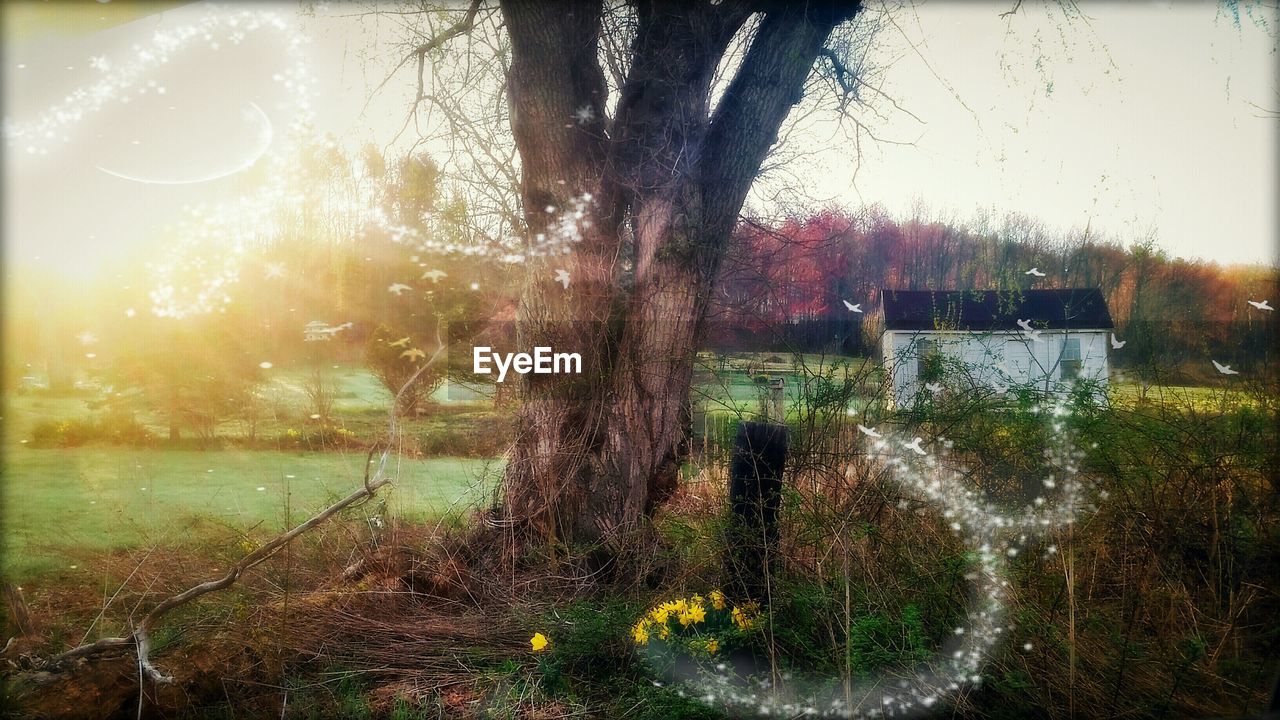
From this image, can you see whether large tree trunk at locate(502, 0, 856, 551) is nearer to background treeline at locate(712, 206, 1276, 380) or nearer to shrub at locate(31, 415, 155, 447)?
background treeline at locate(712, 206, 1276, 380)

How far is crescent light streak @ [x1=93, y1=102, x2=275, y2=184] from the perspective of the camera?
2814 millimetres

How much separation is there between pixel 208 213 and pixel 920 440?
3.23 m

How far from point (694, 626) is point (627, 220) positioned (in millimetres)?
1869

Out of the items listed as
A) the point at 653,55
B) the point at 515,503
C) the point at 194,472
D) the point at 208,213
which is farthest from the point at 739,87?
the point at 194,472

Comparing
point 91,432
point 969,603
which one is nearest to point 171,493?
point 91,432

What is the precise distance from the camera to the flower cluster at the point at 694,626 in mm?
2314

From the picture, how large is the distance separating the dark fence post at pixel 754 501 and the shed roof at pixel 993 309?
3.62ft

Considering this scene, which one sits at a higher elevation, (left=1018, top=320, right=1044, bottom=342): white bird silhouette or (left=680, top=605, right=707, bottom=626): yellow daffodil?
(left=1018, top=320, right=1044, bottom=342): white bird silhouette

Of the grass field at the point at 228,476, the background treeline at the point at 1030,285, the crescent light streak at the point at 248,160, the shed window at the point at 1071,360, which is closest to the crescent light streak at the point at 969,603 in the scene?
the shed window at the point at 1071,360

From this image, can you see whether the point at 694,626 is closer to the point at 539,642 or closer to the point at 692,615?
the point at 692,615

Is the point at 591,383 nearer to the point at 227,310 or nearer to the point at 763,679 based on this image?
the point at 763,679

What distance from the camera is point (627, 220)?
3.36 m

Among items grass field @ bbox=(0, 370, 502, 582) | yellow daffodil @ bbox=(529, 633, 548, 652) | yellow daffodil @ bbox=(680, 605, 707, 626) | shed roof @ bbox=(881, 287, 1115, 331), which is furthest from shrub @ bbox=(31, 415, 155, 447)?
shed roof @ bbox=(881, 287, 1115, 331)

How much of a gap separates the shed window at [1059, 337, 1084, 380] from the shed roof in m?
0.08
